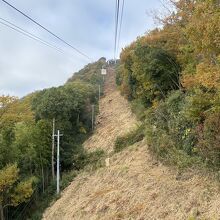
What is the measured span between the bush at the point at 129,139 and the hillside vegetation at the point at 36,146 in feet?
13.2

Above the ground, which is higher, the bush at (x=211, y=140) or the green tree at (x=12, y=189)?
the bush at (x=211, y=140)

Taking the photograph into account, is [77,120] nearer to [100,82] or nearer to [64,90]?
[64,90]

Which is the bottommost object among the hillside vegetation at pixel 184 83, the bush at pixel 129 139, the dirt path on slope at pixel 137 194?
the dirt path on slope at pixel 137 194

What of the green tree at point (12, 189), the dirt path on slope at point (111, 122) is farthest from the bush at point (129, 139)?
the green tree at point (12, 189)

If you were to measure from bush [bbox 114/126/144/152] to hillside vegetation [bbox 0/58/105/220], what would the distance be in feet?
13.2

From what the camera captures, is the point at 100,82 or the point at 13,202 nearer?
the point at 13,202

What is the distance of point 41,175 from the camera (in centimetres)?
3306

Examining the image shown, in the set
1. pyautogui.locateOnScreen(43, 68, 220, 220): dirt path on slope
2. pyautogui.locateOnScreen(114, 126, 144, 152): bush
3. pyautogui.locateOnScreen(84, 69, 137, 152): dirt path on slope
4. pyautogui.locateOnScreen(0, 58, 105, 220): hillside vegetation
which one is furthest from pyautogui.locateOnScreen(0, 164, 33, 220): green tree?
pyautogui.locateOnScreen(114, 126, 144, 152): bush

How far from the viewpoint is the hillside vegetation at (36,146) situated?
29.0 metres

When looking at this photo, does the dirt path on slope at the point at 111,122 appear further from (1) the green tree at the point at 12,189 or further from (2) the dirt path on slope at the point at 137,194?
(1) the green tree at the point at 12,189

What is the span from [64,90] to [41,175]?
10151 mm

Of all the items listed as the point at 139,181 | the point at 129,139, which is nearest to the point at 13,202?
the point at 129,139

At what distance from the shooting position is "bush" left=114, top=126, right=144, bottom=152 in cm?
2608

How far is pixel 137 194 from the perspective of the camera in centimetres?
1558
